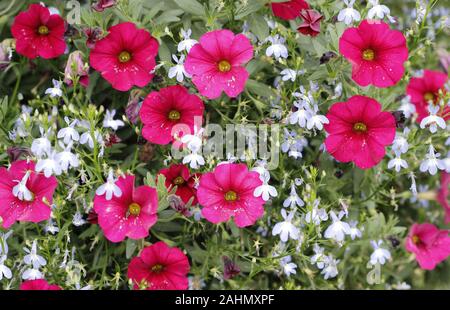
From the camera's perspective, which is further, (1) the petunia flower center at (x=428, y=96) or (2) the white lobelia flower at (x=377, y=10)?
(1) the petunia flower center at (x=428, y=96)

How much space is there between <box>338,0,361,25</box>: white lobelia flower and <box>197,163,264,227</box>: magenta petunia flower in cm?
43


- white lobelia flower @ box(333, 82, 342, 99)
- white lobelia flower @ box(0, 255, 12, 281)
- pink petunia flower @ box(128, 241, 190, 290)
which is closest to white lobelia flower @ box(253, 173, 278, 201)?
pink petunia flower @ box(128, 241, 190, 290)

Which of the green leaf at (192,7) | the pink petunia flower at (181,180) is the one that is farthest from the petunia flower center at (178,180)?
the green leaf at (192,7)

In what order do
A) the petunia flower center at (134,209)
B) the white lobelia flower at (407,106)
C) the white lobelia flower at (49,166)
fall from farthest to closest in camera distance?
the white lobelia flower at (407,106), the petunia flower center at (134,209), the white lobelia flower at (49,166)

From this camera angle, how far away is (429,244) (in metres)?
1.62

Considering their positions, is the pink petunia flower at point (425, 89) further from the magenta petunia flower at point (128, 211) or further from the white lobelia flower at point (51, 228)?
the white lobelia flower at point (51, 228)

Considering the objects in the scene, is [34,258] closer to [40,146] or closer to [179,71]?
[40,146]

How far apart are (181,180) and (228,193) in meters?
0.14

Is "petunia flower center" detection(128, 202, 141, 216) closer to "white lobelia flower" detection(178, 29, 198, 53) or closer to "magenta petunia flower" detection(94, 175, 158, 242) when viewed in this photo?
"magenta petunia flower" detection(94, 175, 158, 242)

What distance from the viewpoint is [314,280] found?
1.78 meters

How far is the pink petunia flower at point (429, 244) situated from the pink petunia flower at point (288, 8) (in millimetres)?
620

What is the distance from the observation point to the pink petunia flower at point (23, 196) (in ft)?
4.75

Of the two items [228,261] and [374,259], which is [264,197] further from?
[374,259]

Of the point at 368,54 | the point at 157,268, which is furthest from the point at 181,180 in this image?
the point at 368,54
